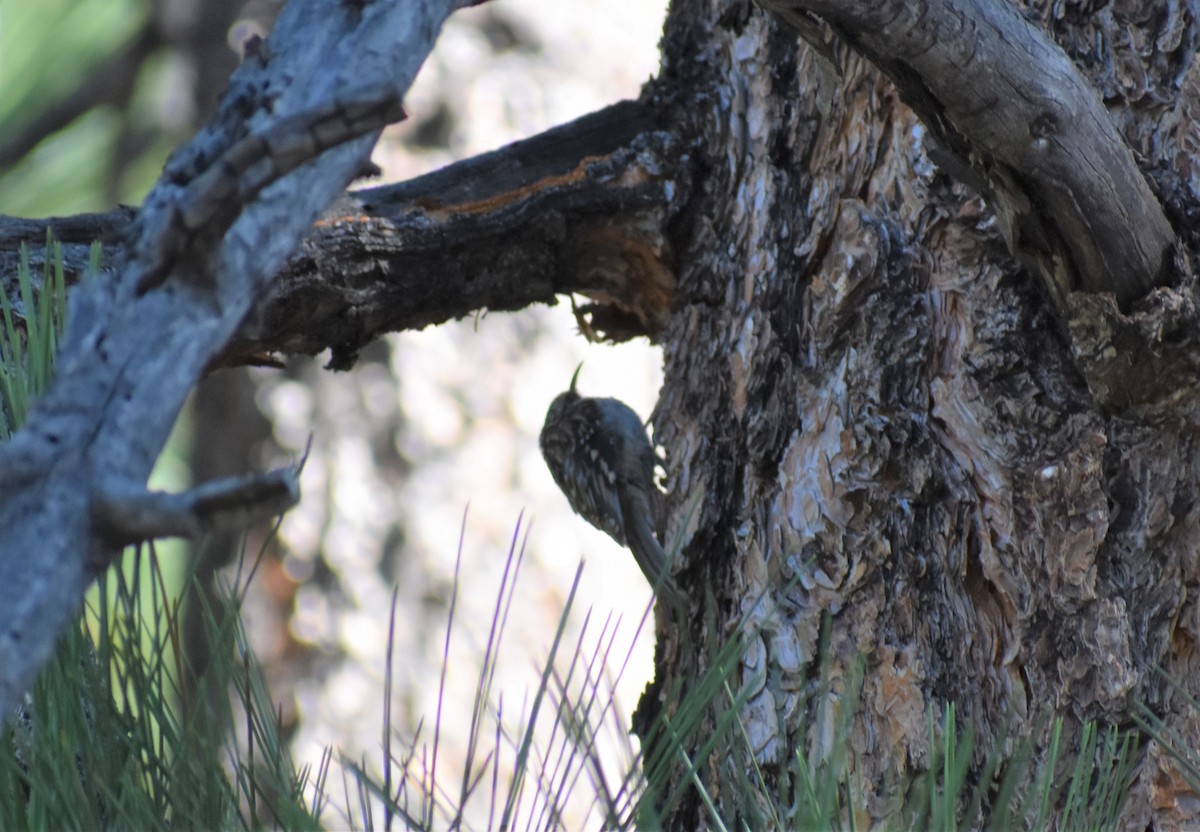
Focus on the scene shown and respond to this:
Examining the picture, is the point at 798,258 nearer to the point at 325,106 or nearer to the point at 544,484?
the point at 325,106

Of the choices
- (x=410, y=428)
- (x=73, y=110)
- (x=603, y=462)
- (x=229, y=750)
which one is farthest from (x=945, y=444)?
(x=73, y=110)

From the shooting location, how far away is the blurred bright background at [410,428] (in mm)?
3049

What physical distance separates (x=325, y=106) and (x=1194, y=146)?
0.94m

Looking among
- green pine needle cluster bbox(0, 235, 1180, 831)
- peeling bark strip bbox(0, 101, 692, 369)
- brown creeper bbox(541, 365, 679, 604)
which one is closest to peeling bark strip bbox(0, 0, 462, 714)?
green pine needle cluster bbox(0, 235, 1180, 831)

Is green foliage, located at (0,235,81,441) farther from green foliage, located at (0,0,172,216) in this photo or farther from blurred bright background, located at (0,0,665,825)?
green foliage, located at (0,0,172,216)

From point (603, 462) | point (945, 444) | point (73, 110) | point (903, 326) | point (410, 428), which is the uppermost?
point (73, 110)

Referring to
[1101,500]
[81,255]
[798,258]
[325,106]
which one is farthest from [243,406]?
[325,106]

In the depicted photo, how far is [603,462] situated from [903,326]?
4.66ft

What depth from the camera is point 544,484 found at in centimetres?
328

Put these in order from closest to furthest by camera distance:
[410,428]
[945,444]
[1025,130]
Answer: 1. [1025,130]
2. [945,444]
3. [410,428]

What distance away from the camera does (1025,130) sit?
890 mm

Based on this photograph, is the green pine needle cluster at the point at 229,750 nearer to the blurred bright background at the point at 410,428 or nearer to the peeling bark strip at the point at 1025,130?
the peeling bark strip at the point at 1025,130

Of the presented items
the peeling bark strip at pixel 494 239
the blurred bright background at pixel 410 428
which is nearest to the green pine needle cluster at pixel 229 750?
the peeling bark strip at pixel 494 239

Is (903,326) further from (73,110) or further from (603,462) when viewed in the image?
(73,110)
